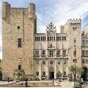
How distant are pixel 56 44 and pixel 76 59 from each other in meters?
6.42

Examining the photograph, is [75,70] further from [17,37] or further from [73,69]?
[17,37]

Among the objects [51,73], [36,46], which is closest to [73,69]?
[51,73]

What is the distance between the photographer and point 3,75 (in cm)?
8019

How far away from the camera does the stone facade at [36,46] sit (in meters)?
80.6

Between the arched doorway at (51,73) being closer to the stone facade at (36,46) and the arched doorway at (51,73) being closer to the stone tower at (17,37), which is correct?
the stone facade at (36,46)

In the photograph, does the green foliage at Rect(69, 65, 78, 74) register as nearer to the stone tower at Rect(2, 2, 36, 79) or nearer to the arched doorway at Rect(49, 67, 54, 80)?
the arched doorway at Rect(49, 67, 54, 80)

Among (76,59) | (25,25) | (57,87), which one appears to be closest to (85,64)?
(76,59)

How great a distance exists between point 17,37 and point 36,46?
5.46 metres

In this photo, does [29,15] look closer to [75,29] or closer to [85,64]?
[75,29]

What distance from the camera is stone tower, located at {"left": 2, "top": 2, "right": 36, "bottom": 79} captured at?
81000 millimetres

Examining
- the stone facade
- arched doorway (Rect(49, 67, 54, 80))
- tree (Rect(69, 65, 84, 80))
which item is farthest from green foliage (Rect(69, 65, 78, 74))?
arched doorway (Rect(49, 67, 54, 80))

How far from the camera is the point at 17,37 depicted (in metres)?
81.6

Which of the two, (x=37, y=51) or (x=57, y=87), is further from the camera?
(x=37, y=51)

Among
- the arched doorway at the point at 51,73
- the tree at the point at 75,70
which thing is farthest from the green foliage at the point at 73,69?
the arched doorway at the point at 51,73
